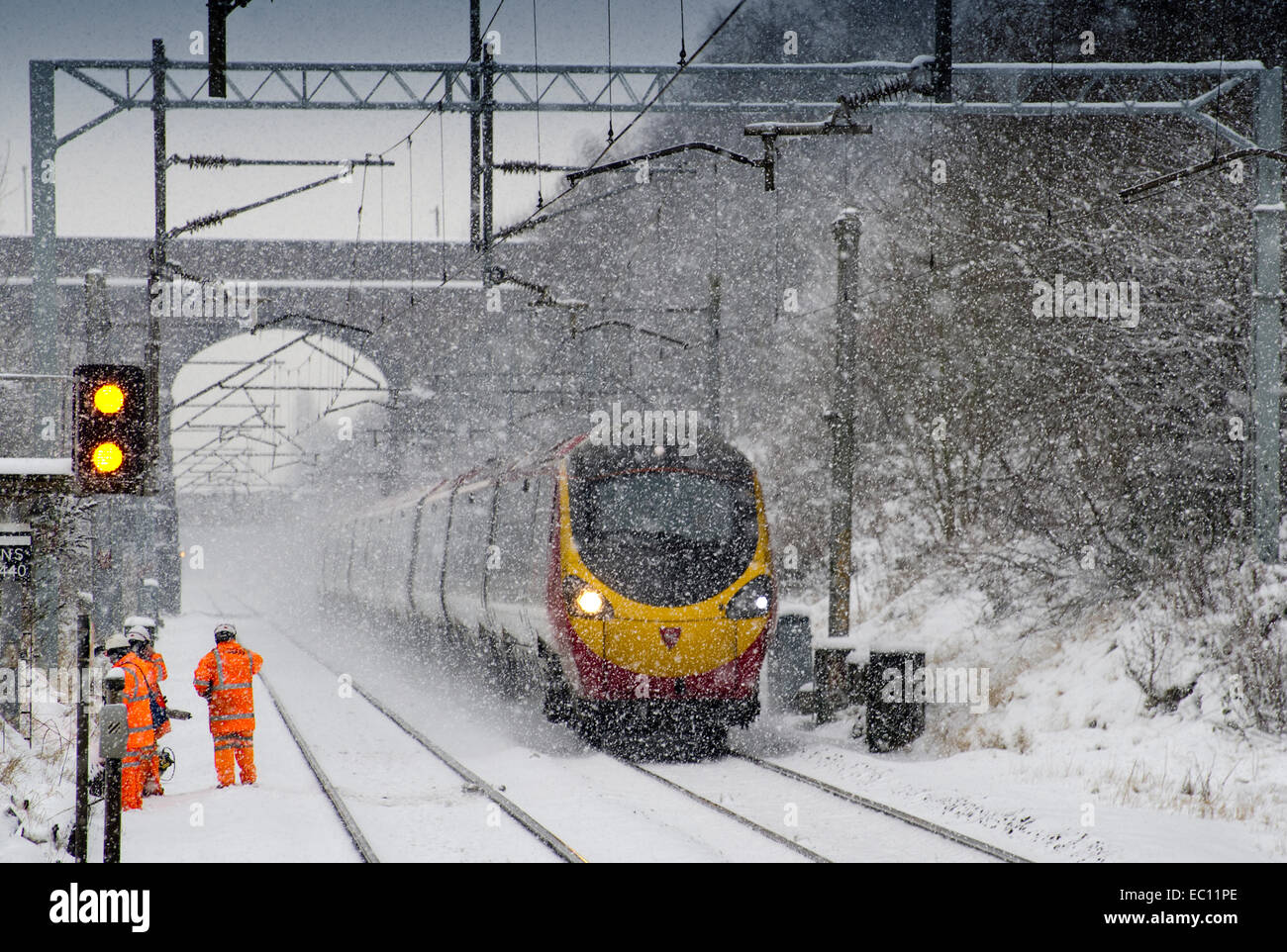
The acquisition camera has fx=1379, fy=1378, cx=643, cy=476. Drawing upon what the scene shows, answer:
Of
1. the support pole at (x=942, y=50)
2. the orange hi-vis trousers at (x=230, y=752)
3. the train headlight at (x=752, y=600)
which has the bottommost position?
the orange hi-vis trousers at (x=230, y=752)

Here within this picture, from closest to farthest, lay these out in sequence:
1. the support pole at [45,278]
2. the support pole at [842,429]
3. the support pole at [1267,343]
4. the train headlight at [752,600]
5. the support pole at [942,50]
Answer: the support pole at [942,50]
the train headlight at [752,600]
the support pole at [1267,343]
the support pole at [842,429]
the support pole at [45,278]

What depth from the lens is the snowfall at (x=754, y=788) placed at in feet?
27.6

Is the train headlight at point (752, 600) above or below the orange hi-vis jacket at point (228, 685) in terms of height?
above

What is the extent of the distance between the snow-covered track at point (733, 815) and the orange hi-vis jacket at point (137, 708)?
12.9 ft

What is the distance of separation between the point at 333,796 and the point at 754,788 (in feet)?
10.7

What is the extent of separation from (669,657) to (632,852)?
4320mm

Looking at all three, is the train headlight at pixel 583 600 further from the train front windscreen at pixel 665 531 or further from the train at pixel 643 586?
the train front windscreen at pixel 665 531

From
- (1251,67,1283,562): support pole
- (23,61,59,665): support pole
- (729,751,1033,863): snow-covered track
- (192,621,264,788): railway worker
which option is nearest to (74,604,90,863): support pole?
(192,621,264,788): railway worker

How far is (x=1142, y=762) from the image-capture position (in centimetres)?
1075

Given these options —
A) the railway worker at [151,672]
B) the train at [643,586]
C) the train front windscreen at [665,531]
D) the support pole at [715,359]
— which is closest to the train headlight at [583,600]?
the train at [643,586]

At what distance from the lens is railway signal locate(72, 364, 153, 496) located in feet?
24.9

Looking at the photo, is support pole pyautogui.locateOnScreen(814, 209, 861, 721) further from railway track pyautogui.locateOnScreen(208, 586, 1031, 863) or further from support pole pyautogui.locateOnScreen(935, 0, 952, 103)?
railway track pyautogui.locateOnScreen(208, 586, 1031, 863)

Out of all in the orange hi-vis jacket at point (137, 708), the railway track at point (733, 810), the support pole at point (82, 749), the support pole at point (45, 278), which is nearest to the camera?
the support pole at point (82, 749)
